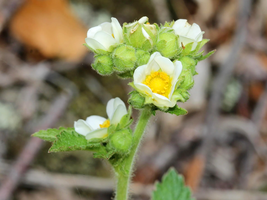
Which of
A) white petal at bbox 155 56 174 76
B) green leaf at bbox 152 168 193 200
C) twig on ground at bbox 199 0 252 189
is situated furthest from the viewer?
twig on ground at bbox 199 0 252 189

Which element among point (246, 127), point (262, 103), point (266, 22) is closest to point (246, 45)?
point (266, 22)

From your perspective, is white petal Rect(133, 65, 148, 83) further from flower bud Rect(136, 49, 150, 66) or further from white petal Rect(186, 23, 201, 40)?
white petal Rect(186, 23, 201, 40)

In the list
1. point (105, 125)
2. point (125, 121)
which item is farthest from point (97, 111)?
point (125, 121)

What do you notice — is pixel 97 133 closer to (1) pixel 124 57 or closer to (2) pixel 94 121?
(2) pixel 94 121

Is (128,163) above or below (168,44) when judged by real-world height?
below

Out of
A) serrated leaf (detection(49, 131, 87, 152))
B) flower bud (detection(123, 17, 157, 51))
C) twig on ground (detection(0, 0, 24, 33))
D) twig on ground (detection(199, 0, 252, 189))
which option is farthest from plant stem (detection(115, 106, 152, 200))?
twig on ground (detection(0, 0, 24, 33))

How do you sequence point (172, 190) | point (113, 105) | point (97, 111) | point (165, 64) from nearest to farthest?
point (165, 64) < point (113, 105) < point (172, 190) < point (97, 111)
